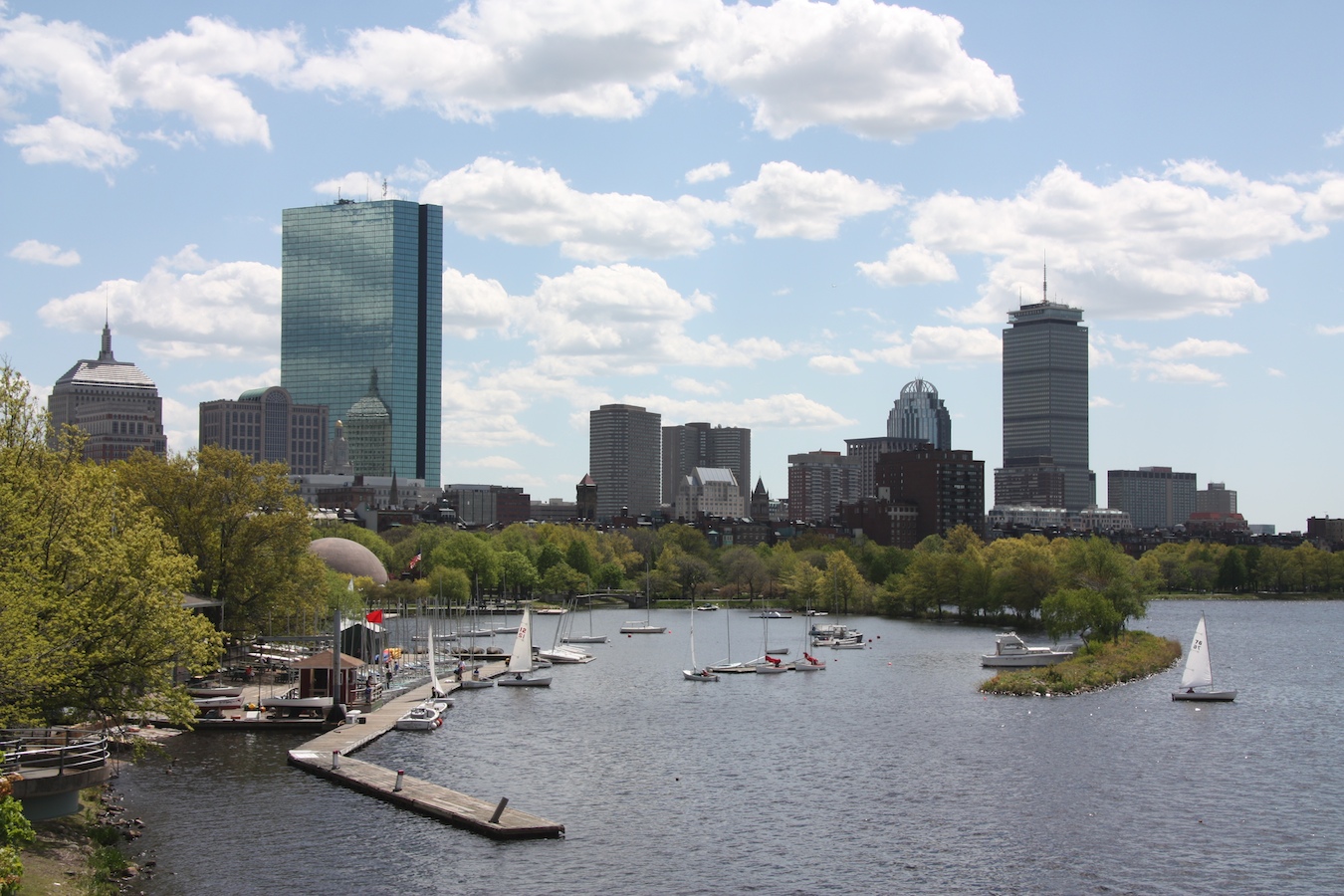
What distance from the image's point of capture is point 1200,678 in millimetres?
92375

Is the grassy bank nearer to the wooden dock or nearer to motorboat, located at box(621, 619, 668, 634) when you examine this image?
the wooden dock

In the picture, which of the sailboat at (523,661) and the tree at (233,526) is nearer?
the tree at (233,526)

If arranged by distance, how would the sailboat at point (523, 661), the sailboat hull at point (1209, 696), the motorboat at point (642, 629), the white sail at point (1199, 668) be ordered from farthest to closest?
the motorboat at point (642, 629) → the sailboat at point (523, 661) → the white sail at point (1199, 668) → the sailboat hull at point (1209, 696)

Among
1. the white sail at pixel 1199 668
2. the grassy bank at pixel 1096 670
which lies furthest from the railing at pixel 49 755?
the white sail at pixel 1199 668

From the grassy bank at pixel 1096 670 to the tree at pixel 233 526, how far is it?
4940 centimetres

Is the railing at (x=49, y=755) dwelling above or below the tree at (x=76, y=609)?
below

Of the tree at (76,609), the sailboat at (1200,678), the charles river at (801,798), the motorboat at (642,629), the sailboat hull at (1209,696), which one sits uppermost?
the tree at (76,609)

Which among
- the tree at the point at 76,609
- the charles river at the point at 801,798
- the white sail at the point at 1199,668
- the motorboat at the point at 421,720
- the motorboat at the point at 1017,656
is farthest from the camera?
the motorboat at the point at 1017,656

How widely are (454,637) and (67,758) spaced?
95.3 meters

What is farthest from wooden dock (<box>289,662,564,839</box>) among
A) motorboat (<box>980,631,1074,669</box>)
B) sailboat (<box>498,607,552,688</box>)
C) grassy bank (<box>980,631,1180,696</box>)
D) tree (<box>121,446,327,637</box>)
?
motorboat (<box>980,631,1074,669</box>)

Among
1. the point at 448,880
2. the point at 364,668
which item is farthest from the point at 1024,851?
the point at 364,668

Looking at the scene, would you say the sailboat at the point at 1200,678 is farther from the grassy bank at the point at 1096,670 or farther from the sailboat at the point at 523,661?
the sailboat at the point at 523,661

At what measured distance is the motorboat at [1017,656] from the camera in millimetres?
112375

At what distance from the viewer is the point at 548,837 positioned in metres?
50.3
